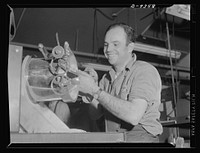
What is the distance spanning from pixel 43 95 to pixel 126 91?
11.9 inches

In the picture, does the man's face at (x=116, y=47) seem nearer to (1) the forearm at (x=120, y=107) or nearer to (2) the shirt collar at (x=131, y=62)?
(2) the shirt collar at (x=131, y=62)

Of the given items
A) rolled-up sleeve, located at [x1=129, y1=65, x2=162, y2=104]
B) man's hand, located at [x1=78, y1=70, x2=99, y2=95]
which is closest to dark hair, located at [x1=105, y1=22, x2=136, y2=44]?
rolled-up sleeve, located at [x1=129, y1=65, x2=162, y2=104]

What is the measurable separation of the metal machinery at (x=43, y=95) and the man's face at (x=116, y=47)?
6.3 inches

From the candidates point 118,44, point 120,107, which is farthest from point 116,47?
point 120,107

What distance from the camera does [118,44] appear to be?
1127 mm

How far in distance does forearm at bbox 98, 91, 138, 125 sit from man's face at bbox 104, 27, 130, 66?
0.58 ft

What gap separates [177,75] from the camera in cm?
124

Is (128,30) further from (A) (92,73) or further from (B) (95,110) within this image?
(B) (95,110)

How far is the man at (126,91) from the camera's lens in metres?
1.02

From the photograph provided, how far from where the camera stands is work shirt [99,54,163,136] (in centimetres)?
104

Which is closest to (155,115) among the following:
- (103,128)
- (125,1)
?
(103,128)

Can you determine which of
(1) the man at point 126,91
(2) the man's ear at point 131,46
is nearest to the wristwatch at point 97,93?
(1) the man at point 126,91

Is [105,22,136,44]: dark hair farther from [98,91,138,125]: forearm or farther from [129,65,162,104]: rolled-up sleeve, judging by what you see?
[98,91,138,125]: forearm

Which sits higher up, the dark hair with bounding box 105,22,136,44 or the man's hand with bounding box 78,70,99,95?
the dark hair with bounding box 105,22,136,44
